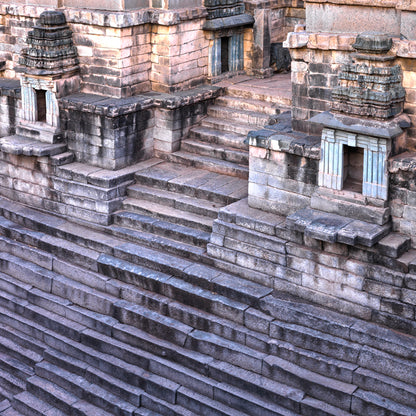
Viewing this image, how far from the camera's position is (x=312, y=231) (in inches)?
493

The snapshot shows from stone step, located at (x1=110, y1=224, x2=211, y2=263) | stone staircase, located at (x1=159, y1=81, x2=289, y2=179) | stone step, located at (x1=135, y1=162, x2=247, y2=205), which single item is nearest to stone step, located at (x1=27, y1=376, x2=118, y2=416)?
stone step, located at (x1=110, y1=224, x2=211, y2=263)

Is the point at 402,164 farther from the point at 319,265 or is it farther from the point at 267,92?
the point at 267,92

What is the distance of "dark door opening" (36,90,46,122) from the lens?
17.0 m

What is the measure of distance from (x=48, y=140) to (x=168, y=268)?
Result: 13.4 feet

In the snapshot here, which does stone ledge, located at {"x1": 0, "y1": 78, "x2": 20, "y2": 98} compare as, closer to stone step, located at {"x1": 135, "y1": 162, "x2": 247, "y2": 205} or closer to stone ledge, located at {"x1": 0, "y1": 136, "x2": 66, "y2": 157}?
stone ledge, located at {"x1": 0, "y1": 136, "x2": 66, "y2": 157}

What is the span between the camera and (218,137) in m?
16.5

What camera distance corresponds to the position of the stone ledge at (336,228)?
1225cm

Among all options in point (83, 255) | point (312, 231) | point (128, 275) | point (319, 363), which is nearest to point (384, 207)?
point (312, 231)

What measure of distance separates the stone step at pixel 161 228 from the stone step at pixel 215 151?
6.21ft

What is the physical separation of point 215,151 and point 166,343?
4334 millimetres

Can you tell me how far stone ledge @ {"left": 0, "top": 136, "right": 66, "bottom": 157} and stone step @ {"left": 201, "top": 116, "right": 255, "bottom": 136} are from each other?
2936 mm

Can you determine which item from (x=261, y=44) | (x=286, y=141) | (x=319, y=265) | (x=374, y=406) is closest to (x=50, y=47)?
(x=261, y=44)

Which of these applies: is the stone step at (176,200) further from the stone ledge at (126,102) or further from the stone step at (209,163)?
the stone ledge at (126,102)

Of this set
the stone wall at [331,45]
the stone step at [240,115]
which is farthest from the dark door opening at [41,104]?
the stone wall at [331,45]
